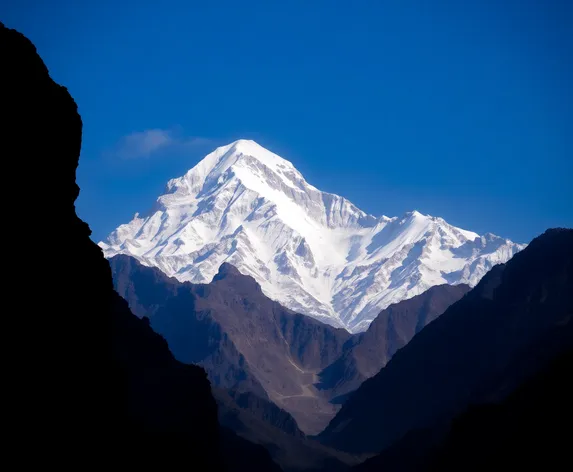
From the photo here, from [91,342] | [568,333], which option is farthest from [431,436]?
[91,342]

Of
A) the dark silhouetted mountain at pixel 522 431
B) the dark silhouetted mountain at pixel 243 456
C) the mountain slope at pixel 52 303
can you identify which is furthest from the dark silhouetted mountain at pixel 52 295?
the dark silhouetted mountain at pixel 243 456

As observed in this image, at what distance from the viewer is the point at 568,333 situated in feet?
634

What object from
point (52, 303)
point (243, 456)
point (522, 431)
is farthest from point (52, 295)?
A: point (243, 456)

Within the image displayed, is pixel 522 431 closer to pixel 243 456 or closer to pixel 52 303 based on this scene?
pixel 52 303

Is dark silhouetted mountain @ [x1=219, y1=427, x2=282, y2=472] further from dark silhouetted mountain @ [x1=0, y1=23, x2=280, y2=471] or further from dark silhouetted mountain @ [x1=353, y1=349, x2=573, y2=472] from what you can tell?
dark silhouetted mountain @ [x1=0, y1=23, x2=280, y2=471]

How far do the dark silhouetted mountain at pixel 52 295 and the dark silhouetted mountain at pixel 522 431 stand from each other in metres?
42.7

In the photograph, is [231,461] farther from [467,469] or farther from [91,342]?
[91,342]

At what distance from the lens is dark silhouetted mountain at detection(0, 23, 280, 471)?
1531 inches

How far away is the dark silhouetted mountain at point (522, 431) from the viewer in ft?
275

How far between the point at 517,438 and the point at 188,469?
36.5 m

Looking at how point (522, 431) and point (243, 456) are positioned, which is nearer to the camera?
point (522, 431)

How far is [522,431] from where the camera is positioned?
316 feet

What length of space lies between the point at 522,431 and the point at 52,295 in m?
66.9

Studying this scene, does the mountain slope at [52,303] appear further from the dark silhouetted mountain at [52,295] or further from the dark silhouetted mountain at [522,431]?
the dark silhouetted mountain at [522,431]
